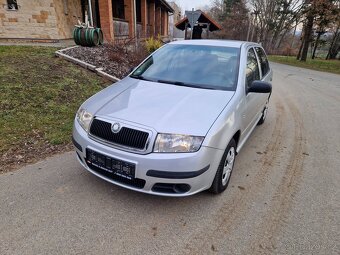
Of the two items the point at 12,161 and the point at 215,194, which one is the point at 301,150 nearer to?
the point at 215,194

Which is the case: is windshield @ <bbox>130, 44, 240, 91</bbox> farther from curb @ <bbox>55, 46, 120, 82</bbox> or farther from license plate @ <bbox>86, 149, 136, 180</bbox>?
curb @ <bbox>55, 46, 120, 82</bbox>

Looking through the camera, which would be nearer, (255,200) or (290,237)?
(290,237)

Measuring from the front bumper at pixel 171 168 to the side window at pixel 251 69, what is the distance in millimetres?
1420

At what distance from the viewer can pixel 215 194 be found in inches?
115

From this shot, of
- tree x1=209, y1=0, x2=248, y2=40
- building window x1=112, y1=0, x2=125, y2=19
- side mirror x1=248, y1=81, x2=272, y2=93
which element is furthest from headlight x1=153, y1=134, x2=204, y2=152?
tree x1=209, y1=0, x2=248, y2=40

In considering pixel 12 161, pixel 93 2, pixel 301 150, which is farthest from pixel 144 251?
pixel 93 2

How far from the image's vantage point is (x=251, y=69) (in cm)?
376

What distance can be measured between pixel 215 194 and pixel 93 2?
16.6m

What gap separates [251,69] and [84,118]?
8.04ft

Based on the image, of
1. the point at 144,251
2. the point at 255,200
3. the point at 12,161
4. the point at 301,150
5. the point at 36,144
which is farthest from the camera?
the point at 301,150

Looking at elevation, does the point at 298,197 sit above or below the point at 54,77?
below

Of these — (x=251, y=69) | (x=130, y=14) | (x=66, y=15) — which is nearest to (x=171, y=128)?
(x=251, y=69)

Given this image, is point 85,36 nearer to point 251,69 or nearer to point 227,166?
point 251,69

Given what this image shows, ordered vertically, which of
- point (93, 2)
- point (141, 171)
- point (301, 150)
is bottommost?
point (301, 150)
